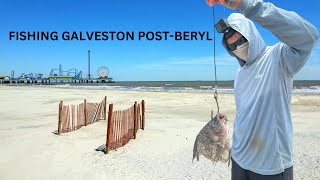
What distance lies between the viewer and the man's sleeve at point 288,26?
206cm

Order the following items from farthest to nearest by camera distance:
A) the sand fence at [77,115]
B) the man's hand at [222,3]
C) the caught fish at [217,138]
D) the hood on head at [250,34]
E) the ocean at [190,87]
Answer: the ocean at [190,87] < the sand fence at [77,115] < the caught fish at [217,138] < the hood on head at [250,34] < the man's hand at [222,3]

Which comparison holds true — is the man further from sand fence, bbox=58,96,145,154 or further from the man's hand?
sand fence, bbox=58,96,145,154

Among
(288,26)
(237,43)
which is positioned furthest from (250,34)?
(288,26)

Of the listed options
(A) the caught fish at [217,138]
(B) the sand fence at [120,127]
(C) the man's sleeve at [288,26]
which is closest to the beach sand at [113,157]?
(B) the sand fence at [120,127]

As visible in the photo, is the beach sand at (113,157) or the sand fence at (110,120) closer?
the beach sand at (113,157)

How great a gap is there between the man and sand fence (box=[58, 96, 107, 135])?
10379mm

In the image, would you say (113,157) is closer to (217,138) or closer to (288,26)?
(217,138)

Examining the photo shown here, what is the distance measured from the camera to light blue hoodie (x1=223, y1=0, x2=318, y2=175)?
234cm

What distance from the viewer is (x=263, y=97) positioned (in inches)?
95.3

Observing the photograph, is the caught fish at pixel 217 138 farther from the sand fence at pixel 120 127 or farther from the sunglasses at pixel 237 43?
the sand fence at pixel 120 127

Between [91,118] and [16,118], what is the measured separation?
19.2ft

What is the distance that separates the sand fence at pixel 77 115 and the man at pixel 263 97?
10.4 meters

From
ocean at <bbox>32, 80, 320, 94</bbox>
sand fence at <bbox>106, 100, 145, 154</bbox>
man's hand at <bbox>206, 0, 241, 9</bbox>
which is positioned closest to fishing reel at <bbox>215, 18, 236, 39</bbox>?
man's hand at <bbox>206, 0, 241, 9</bbox>

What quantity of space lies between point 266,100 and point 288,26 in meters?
0.55
